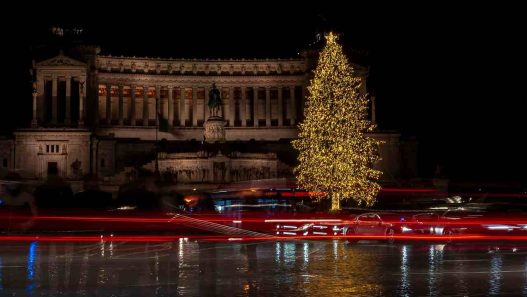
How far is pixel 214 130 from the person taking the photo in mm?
95750

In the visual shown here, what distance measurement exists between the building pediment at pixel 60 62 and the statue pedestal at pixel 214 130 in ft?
67.2

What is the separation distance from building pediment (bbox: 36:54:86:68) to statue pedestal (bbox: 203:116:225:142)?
20495 mm

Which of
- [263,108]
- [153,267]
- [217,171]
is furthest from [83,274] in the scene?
[263,108]

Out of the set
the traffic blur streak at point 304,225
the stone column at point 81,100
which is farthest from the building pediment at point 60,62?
the traffic blur streak at point 304,225

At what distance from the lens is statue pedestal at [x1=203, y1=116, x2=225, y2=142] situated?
95.6 meters

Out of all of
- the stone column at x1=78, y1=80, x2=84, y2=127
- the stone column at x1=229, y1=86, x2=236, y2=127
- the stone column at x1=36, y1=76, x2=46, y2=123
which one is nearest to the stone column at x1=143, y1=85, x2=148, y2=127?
the stone column at x1=78, y1=80, x2=84, y2=127

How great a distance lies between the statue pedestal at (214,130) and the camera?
314 ft

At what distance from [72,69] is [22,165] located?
17.6 m

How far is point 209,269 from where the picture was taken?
76.3ft

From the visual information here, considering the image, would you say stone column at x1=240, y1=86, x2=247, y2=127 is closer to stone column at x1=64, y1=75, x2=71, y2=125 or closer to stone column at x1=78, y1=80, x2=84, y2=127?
stone column at x1=78, y1=80, x2=84, y2=127

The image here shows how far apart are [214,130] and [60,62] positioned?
24.4 metres

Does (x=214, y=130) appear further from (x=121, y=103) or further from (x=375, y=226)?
(x=375, y=226)

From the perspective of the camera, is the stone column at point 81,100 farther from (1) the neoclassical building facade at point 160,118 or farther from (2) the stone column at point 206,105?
(2) the stone column at point 206,105

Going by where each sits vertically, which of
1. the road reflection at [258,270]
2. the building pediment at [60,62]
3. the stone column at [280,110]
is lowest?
the road reflection at [258,270]
